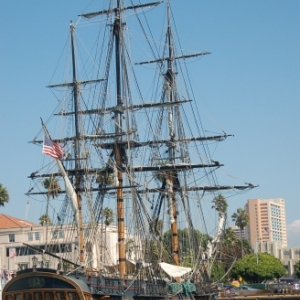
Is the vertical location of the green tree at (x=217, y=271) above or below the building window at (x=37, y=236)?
below

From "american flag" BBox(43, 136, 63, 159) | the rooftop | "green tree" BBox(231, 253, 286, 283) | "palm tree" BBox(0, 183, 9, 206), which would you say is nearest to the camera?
"american flag" BBox(43, 136, 63, 159)

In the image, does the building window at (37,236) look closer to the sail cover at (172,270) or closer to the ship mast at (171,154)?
the ship mast at (171,154)

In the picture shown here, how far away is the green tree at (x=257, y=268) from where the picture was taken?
108812 mm

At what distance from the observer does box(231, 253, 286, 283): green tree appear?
10881 centimetres

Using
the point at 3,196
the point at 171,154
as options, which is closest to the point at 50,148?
the point at 171,154

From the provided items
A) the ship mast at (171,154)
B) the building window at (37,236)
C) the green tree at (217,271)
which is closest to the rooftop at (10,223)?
the building window at (37,236)

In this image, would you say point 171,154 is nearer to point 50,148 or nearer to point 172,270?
point 172,270

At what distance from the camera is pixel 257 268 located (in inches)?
4281

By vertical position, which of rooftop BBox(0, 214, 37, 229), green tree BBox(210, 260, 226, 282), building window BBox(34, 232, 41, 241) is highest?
rooftop BBox(0, 214, 37, 229)

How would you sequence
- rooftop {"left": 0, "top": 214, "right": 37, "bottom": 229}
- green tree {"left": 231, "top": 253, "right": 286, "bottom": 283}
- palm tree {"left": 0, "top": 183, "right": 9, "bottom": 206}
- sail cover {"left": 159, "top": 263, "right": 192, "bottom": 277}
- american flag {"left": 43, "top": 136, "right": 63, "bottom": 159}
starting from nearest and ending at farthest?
american flag {"left": 43, "top": 136, "right": 63, "bottom": 159}, sail cover {"left": 159, "top": 263, "right": 192, "bottom": 277}, palm tree {"left": 0, "top": 183, "right": 9, "bottom": 206}, rooftop {"left": 0, "top": 214, "right": 37, "bottom": 229}, green tree {"left": 231, "top": 253, "right": 286, "bottom": 283}

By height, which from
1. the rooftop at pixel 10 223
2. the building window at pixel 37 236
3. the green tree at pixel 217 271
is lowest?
the green tree at pixel 217 271

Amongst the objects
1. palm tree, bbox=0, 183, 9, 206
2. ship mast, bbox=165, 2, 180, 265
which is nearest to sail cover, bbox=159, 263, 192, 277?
ship mast, bbox=165, 2, 180, 265

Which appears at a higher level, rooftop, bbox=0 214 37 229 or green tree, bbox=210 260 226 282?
rooftop, bbox=0 214 37 229

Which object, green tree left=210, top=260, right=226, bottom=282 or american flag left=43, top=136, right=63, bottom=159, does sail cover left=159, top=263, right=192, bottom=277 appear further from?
green tree left=210, top=260, right=226, bottom=282
